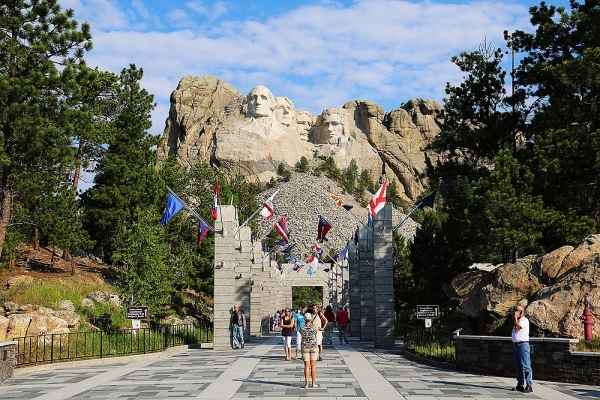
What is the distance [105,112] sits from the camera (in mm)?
48375

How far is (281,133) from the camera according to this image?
145 m

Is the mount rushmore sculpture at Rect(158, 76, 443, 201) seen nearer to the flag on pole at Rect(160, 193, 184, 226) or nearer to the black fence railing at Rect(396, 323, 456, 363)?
the flag on pole at Rect(160, 193, 184, 226)

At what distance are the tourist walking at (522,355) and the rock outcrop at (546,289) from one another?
2.78 metres

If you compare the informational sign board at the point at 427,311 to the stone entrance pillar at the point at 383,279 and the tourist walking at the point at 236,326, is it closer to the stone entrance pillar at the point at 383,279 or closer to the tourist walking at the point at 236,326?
the stone entrance pillar at the point at 383,279

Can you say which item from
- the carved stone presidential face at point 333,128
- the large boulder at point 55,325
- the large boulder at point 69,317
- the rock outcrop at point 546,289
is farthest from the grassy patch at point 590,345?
the carved stone presidential face at point 333,128

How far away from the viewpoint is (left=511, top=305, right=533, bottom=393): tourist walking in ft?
43.1

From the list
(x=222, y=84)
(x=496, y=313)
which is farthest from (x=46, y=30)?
(x=222, y=84)

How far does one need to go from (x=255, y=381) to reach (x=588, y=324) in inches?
299

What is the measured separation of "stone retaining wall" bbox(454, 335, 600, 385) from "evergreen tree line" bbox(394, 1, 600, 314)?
723 centimetres

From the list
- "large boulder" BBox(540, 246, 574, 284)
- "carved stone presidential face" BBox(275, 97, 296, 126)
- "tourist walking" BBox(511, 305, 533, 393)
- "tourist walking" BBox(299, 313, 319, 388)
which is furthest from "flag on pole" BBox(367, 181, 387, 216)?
→ "carved stone presidential face" BBox(275, 97, 296, 126)

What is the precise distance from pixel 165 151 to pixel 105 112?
351 ft

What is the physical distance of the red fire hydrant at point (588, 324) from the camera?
48.2 ft

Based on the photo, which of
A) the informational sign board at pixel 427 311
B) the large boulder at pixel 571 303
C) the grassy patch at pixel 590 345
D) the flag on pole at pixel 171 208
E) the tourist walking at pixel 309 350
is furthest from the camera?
the flag on pole at pixel 171 208

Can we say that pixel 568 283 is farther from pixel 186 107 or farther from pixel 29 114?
pixel 186 107
